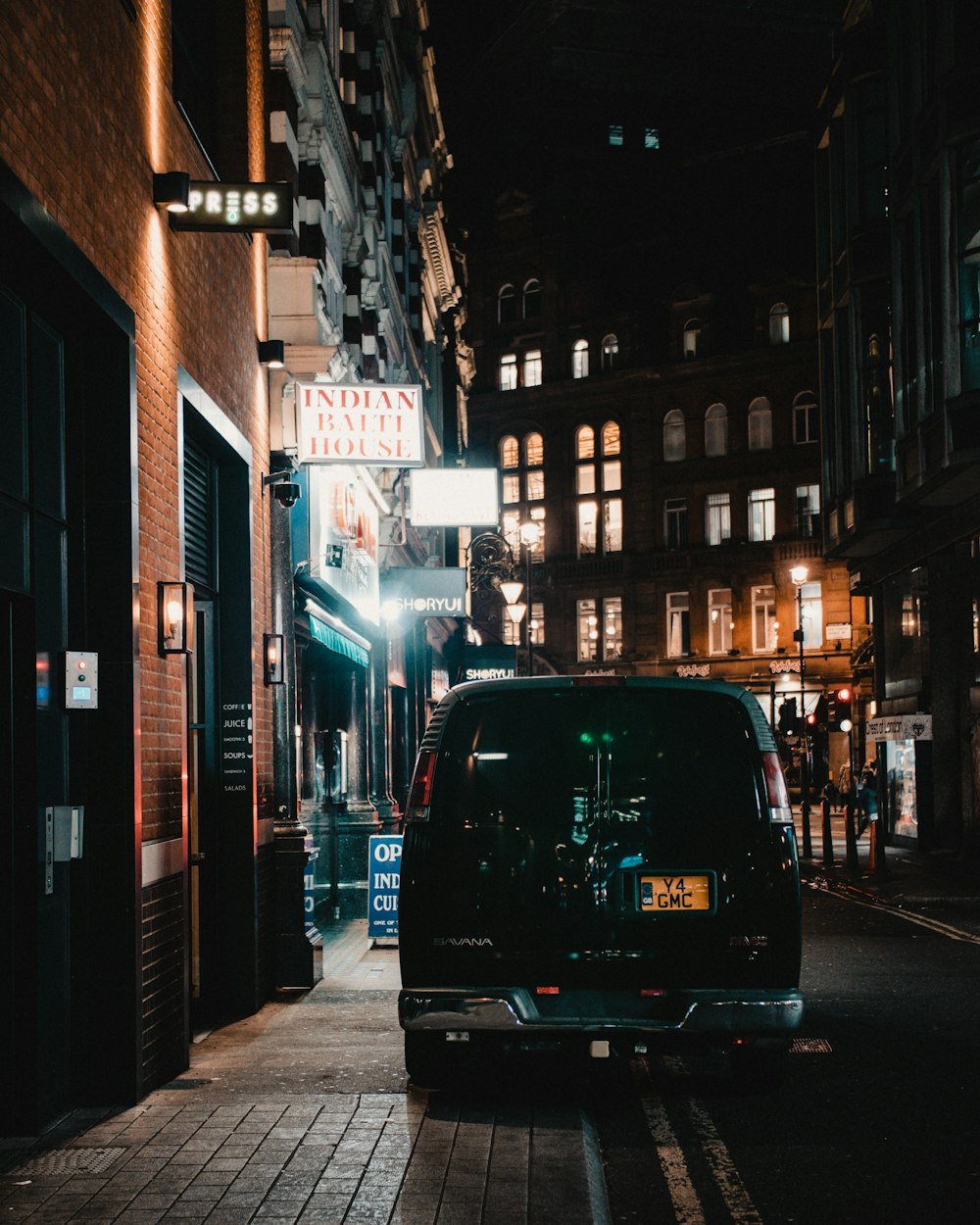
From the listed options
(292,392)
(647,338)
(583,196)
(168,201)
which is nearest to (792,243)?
(647,338)

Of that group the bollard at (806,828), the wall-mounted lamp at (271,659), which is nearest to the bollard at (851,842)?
the bollard at (806,828)

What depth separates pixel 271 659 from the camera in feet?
39.0

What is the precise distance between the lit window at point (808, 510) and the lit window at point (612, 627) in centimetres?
880

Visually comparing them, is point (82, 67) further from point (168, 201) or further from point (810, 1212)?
point (810, 1212)

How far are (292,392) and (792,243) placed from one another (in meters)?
54.9

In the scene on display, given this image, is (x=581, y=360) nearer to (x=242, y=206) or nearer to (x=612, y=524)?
(x=612, y=524)

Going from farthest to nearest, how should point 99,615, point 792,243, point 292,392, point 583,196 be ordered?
point 583,196 < point 792,243 < point 292,392 < point 99,615

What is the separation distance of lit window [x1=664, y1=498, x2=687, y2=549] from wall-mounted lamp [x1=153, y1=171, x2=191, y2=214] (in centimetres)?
5482

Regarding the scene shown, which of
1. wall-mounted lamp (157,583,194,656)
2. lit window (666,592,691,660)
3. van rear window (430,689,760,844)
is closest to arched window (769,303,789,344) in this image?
lit window (666,592,691,660)

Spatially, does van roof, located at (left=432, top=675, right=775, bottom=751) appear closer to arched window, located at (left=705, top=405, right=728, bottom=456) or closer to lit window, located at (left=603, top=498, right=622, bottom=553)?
arched window, located at (left=705, top=405, right=728, bottom=456)

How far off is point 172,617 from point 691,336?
56.9m

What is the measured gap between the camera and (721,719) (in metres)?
7.30

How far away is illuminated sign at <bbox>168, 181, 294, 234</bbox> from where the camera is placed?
926cm

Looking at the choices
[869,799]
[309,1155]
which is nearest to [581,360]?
[869,799]
